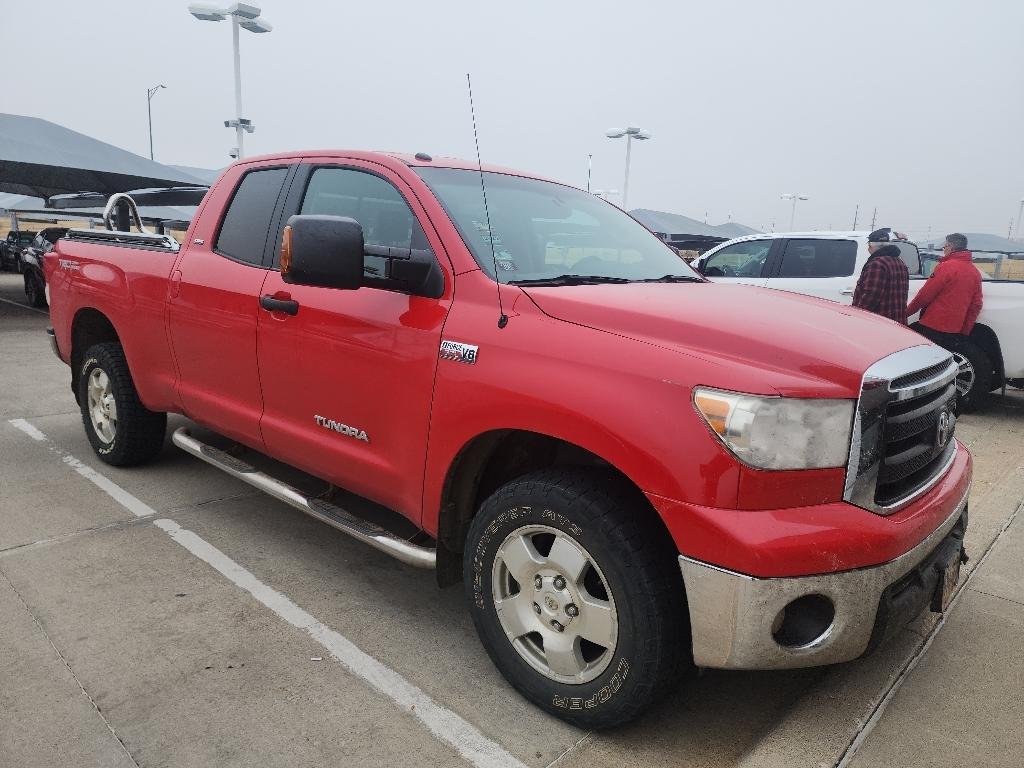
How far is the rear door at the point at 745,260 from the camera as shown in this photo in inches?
325

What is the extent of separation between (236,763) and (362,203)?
211 cm

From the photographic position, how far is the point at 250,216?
360cm

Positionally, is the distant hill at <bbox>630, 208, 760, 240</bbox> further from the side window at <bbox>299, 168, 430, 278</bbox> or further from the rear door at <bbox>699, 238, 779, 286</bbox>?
the side window at <bbox>299, 168, 430, 278</bbox>

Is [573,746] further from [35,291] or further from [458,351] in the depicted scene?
[35,291]

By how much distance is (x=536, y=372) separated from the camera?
2248 millimetres

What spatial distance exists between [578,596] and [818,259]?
681 cm

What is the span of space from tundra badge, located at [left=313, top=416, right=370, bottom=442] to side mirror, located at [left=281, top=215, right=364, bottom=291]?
24.8 inches

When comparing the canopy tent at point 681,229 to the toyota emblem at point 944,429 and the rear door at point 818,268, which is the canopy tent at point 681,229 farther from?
the toyota emblem at point 944,429

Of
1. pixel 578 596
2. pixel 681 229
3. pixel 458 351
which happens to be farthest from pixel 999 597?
pixel 681 229

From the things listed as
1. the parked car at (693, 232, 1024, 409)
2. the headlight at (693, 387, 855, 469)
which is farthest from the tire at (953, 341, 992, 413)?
the headlight at (693, 387, 855, 469)

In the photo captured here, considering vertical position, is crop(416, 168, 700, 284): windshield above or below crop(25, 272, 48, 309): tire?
above

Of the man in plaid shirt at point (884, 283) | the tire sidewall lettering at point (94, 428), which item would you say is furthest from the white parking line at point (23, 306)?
the man in plaid shirt at point (884, 283)

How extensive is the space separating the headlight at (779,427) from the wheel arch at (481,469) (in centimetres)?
53

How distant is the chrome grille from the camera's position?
6.57 ft
